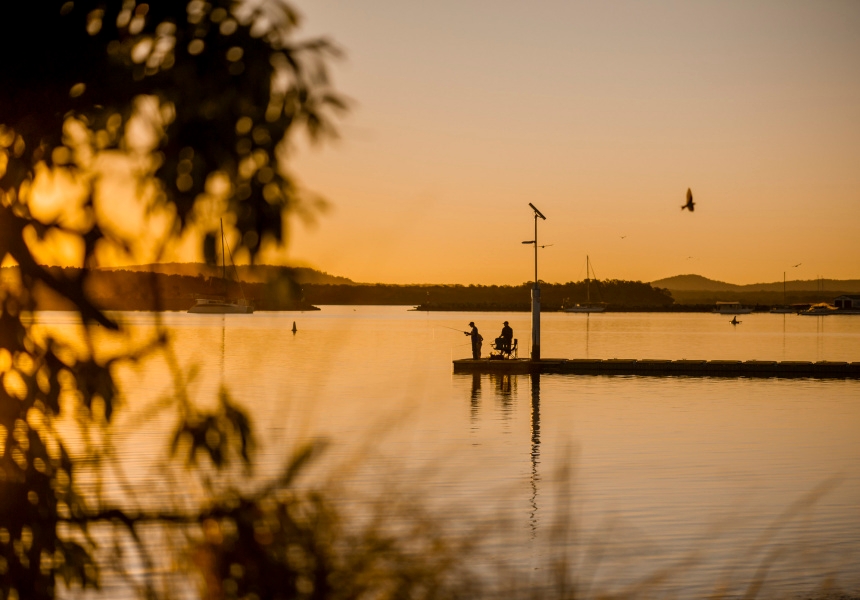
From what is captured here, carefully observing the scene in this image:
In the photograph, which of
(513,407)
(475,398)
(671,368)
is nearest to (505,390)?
(475,398)

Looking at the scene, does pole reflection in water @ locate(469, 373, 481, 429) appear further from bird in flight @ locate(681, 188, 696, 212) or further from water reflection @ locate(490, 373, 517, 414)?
bird in flight @ locate(681, 188, 696, 212)

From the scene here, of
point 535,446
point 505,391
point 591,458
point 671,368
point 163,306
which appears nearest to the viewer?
point 163,306

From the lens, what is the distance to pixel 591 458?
2073 cm

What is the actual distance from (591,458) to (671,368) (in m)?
20.4

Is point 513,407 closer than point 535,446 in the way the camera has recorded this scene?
No

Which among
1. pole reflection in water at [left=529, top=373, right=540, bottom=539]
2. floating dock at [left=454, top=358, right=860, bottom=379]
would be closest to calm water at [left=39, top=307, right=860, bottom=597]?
pole reflection in water at [left=529, top=373, right=540, bottom=539]

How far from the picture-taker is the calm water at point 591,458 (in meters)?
4.44

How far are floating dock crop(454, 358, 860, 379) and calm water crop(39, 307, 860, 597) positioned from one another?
3.29 ft

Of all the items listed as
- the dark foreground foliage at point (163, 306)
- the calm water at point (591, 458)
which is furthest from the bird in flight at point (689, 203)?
the dark foreground foliage at point (163, 306)

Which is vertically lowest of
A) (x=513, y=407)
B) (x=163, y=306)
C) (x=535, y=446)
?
(x=535, y=446)

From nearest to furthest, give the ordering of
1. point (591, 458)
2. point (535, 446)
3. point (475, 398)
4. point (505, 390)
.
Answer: point (591, 458) < point (535, 446) < point (475, 398) < point (505, 390)

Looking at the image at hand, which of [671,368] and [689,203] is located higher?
[689,203]

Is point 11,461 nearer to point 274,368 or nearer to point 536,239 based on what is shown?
point 536,239

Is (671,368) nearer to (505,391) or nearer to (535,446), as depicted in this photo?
(505,391)
